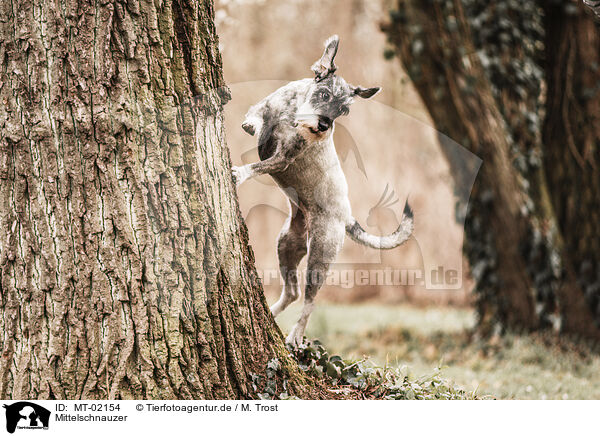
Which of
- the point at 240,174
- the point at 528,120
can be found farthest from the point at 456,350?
the point at 240,174

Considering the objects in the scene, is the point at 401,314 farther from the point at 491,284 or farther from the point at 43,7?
the point at 43,7

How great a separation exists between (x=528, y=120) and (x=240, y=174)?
3606mm

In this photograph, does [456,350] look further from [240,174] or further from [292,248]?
[240,174]

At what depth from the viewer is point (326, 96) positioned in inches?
70.4

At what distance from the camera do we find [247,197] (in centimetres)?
228

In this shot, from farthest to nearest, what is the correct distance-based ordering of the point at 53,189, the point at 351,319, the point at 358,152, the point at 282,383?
the point at 351,319, the point at 358,152, the point at 282,383, the point at 53,189

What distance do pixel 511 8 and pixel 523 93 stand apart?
0.72 m

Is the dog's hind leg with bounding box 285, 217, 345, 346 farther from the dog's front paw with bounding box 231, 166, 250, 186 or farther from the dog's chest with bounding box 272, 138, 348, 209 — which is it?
the dog's front paw with bounding box 231, 166, 250, 186

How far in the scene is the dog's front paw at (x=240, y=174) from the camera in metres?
1.89

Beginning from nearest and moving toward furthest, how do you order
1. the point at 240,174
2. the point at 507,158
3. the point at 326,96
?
the point at 326,96 < the point at 240,174 < the point at 507,158

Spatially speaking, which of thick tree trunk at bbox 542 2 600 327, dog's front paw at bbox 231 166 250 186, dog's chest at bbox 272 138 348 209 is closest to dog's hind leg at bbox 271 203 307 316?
dog's chest at bbox 272 138 348 209

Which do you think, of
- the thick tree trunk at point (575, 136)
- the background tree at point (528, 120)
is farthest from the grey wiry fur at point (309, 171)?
the thick tree trunk at point (575, 136)
